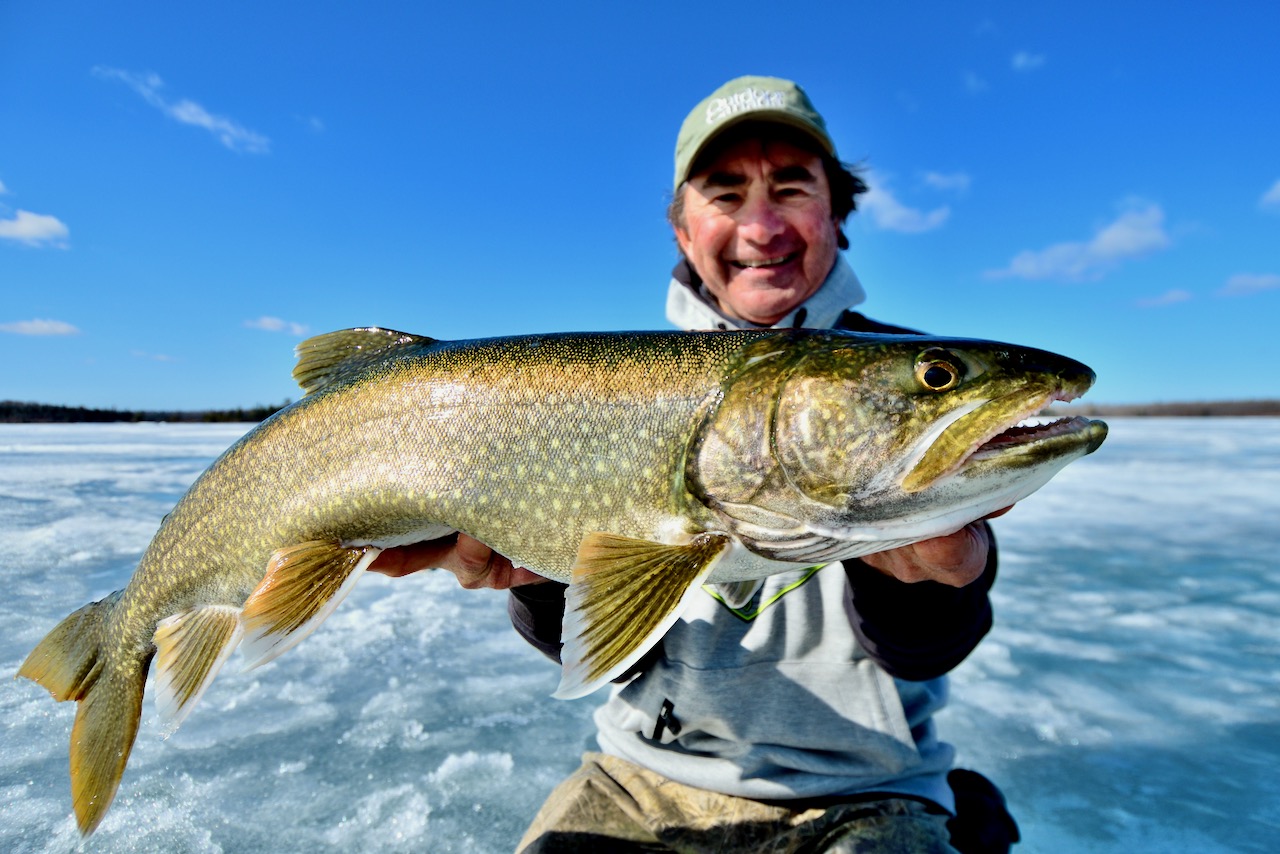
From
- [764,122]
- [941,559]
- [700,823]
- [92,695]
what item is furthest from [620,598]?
[764,122]

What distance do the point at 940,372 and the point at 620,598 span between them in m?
0.92

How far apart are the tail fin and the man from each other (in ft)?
3.28

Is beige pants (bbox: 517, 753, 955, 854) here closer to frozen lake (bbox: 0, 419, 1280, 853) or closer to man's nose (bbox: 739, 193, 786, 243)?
frozen lake (bbox: 0, 419, 1280, 853)

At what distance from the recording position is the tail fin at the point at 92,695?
219cm

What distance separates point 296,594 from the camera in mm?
2055

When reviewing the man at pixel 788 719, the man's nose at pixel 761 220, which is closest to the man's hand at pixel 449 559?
the man at pixel 788 719

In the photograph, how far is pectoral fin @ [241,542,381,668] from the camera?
6.59ft

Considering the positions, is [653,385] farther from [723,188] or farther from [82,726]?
[82,726]

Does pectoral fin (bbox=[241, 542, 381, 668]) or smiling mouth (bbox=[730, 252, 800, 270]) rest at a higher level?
smiling mouth (bbox=[730, 252, 800, 270])

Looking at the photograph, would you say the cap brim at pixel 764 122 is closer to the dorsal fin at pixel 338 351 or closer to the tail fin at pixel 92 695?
the dorsal fin at pixel 338 351

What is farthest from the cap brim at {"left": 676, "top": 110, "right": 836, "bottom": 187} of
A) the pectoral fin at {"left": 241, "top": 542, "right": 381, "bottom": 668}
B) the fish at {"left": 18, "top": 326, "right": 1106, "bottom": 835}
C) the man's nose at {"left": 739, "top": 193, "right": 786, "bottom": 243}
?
the pectoral fin at {"left": 241, "top": 542, "right": 381, "bottom": 668}

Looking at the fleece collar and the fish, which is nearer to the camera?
the fish

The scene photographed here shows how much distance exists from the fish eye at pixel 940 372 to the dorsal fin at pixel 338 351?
1.51 m

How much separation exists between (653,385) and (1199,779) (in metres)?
3.26
